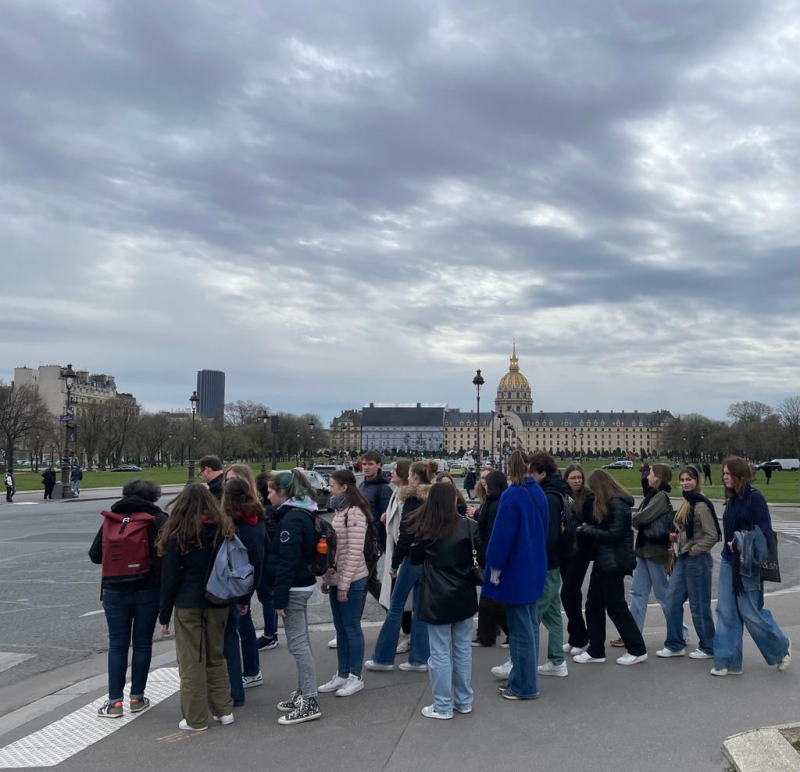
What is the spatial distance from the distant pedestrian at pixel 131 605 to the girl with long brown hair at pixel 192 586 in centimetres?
33

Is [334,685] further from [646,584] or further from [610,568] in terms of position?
[646,584]

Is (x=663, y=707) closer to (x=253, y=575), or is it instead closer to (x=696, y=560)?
(x=696, y=560)

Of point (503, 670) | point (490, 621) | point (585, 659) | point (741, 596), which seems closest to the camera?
point (741, 596)

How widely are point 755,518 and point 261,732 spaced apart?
456cm

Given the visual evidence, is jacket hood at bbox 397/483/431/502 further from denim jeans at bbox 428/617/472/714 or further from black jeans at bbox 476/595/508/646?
black jeans at bbox 476/595/508/646

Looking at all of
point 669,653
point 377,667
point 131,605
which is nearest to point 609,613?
point 669,653

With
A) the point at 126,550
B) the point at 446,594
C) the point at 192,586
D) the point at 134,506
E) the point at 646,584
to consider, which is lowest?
the point at 646,584

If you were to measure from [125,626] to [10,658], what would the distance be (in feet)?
9.93

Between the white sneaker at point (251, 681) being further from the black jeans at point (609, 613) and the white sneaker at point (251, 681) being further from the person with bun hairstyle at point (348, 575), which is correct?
the black jeans at point (609, 613)

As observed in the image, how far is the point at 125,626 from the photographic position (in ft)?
19.7

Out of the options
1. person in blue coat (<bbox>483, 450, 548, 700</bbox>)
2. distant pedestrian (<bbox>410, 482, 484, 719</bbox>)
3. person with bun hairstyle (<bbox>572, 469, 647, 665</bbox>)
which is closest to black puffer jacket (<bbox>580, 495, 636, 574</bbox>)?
person with bun hairstyle (<bbox>572, 469, 647, 665</bbox>)

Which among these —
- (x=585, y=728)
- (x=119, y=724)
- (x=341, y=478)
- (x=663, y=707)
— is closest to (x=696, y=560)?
(x=663, y=707)

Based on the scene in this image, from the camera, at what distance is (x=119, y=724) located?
586cm

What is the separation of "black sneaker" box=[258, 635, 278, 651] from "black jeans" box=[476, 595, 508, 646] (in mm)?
2224
